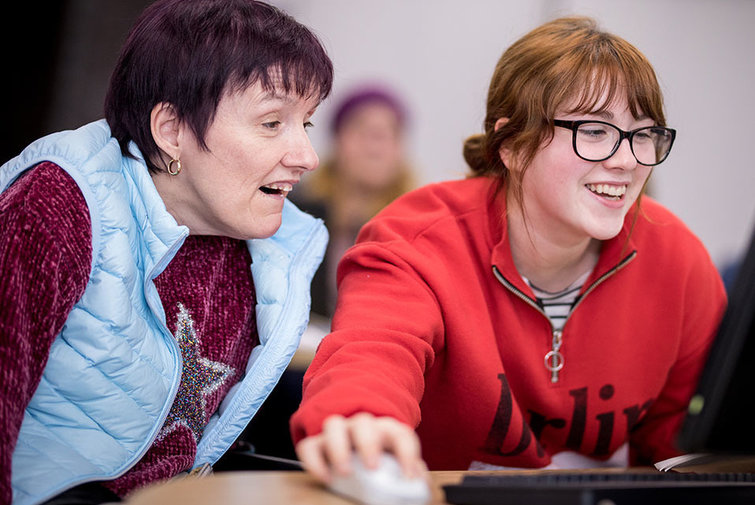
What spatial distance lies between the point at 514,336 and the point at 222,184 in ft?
1.73

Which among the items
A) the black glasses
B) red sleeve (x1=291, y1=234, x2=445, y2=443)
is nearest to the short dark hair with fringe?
red sleeve (x1=291, y1=234, x2=445, y2=443)

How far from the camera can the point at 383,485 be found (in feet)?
2.27

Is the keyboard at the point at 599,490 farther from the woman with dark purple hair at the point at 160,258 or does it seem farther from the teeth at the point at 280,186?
the teeth at the point at 280,186

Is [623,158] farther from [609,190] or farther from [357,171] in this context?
[357,171]

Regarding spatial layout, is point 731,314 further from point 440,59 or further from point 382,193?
point 440,59

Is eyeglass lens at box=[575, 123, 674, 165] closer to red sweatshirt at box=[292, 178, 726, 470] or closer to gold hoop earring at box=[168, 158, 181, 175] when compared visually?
red sweatshirt at box=[292, 178, 726, 470]

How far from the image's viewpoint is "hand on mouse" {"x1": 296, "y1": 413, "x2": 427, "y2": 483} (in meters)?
0.72

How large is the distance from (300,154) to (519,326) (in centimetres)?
46

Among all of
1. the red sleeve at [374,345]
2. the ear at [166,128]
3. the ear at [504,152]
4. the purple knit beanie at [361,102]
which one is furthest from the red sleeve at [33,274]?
the purple knit beanie at [361,102]

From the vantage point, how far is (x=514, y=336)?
4.27ft

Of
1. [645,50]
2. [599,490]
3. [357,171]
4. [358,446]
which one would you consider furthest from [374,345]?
[645,50]

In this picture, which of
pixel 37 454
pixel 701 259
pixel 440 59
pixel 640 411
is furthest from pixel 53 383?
pixel 440 59

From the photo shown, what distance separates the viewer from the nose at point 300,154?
120cm

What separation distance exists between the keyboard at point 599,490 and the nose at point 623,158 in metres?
0.59
